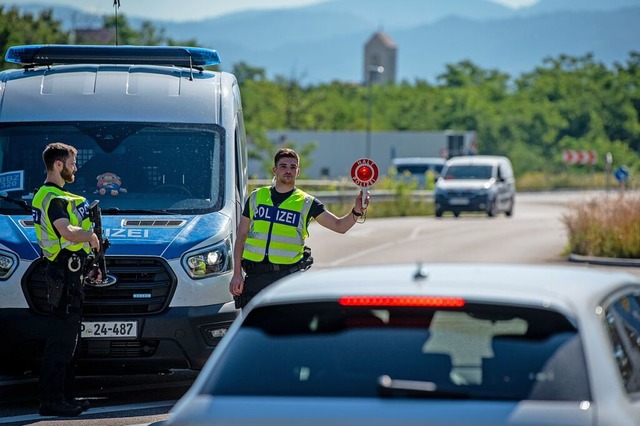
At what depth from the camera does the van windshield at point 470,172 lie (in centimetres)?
4181

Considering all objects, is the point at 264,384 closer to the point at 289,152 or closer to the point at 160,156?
the point at 289,152

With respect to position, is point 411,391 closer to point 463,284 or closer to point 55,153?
point 463,284

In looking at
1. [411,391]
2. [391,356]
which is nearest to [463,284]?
[391,356]

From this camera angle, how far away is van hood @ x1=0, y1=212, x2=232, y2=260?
9.82 metres

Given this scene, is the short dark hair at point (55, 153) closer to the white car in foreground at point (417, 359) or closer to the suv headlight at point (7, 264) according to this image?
the suv headlight at point (7, 264)

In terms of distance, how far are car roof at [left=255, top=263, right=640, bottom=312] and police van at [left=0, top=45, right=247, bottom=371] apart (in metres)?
4.71

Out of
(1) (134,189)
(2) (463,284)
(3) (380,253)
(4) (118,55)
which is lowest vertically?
(3) (380,253)

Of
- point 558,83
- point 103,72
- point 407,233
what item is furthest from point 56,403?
point 558,83

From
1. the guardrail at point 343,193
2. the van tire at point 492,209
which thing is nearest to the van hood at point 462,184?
the van tire at point 492,209

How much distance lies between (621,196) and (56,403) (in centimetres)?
1883

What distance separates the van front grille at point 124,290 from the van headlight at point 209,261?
0.53ft

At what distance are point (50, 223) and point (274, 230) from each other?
1425 millimetres

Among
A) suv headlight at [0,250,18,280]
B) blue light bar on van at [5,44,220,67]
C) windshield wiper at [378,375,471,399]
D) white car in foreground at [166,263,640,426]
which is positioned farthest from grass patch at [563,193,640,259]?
windshield wiper at [378,375,471,399]

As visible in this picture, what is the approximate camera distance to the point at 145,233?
9.99 m
